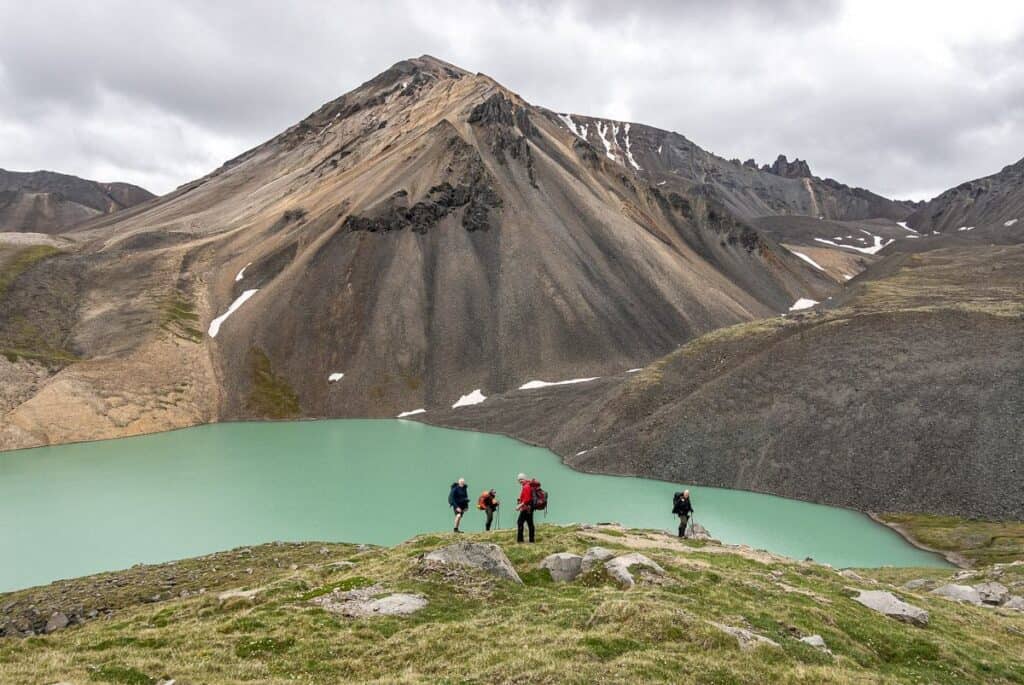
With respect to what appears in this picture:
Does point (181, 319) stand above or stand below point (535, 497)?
above

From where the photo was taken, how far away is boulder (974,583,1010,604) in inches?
938

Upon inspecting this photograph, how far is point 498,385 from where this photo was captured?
8838 centimetres

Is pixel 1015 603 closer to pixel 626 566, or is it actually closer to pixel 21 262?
pixel 626 566

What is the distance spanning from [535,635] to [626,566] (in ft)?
20.7

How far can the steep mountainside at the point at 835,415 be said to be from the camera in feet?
154

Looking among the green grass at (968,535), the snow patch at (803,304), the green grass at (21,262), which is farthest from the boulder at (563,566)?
the snow patch at (803,304)

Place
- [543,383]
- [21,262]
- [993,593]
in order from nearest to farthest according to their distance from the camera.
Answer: [993,593] < [543,383] < [21,262]

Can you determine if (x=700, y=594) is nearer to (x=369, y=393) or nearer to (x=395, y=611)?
(x=395, y=611)

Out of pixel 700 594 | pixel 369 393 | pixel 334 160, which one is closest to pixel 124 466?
pixel 369 393

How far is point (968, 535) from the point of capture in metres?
40.0

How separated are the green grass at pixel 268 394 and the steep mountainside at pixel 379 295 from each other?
274mm

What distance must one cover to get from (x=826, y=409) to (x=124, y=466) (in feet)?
213

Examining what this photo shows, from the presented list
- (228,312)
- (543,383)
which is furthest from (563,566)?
(228,312)

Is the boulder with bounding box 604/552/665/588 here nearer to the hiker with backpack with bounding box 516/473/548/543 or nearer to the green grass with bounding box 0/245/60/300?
the hiker with backpack with bounding box 516/473/548/543
